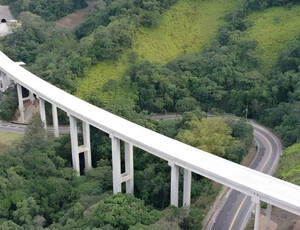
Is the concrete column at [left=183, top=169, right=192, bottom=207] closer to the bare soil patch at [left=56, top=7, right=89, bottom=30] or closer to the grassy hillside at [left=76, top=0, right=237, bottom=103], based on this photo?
the grassy hillside at [left=76, top=0, right=237, bottom=103]

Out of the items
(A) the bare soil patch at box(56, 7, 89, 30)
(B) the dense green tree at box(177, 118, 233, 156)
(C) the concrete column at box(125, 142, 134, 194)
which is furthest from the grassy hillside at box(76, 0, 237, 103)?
(A) the bare soil patch at box(56, 7, 89, 30)

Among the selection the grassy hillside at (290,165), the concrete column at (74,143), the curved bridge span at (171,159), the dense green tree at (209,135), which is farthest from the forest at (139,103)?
the curved bridge span at (171,159)

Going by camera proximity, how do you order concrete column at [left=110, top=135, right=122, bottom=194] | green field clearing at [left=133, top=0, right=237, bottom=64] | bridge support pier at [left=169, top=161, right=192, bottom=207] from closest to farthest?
bridge support pier at [left=169, top=161, right=192, bottom=207], concrete column at [left=110, top=135, right=122, bottom=194], green field clearing at [left=133, top=0, right=237, bottom=64]

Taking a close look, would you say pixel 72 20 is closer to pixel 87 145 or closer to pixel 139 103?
pixel 139 103

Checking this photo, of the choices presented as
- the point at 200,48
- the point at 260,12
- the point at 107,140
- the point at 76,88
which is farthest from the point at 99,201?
the point at 260,12

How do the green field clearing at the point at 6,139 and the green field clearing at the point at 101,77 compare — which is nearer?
the green field clearing at the point at 6,139

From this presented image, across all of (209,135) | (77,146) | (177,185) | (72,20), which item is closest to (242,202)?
(177,185)

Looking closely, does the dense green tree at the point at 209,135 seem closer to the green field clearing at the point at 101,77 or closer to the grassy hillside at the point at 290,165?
the grassy hillside at the point at 290,165
